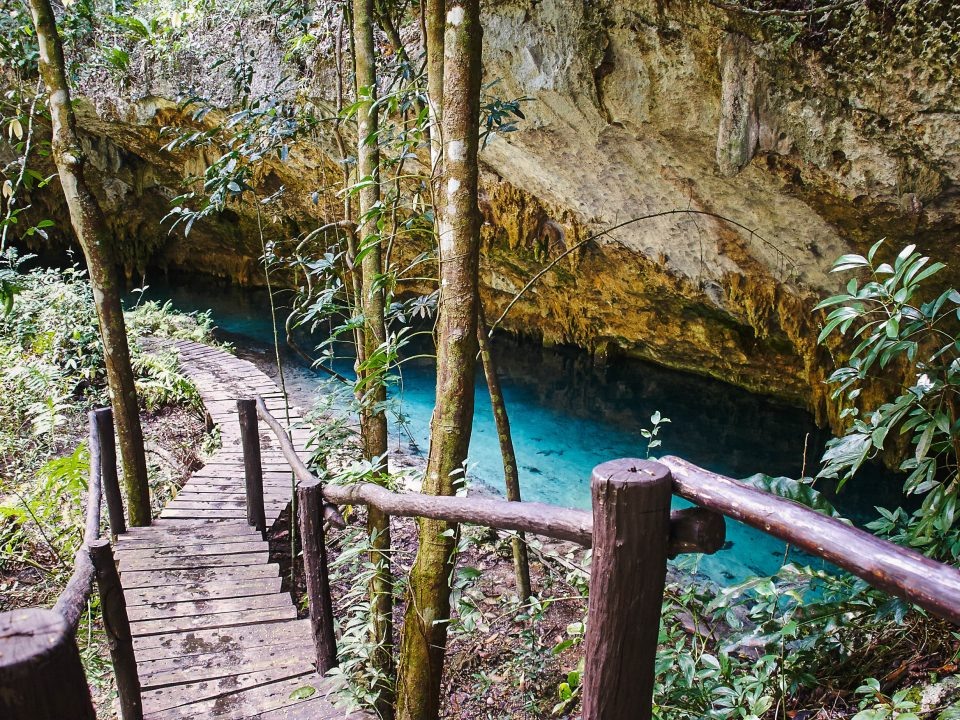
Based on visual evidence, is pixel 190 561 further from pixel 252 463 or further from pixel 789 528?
pixel 789 528

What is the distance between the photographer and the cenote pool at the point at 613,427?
21.2 feet

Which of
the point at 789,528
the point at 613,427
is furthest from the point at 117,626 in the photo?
the point at 613,427

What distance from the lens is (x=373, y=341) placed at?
3188 mm

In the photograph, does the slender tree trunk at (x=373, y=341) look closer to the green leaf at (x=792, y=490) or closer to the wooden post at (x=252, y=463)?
the wooden post at (x=252, y=463)

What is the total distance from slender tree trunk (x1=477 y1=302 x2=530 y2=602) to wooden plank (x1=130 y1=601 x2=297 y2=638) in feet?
4.32

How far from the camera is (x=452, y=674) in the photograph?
3.28m

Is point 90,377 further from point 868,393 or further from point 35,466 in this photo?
point 868,393

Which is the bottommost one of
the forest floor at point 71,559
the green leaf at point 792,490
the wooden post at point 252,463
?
the forest floor at point 71,559

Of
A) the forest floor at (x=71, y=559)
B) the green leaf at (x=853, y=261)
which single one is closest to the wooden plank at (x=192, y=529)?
the forest floor at (x=71, y=559)

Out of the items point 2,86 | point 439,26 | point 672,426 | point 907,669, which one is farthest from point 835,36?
point 2,86

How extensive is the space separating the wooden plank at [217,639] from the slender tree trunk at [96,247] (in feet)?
4.35

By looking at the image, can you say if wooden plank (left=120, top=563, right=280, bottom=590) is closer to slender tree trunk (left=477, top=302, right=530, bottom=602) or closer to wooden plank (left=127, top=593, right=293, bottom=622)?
wooden plank (left=127, top=593, right=293, bottom=622)

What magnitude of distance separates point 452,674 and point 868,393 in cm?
505

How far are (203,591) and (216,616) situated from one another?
253 mm
